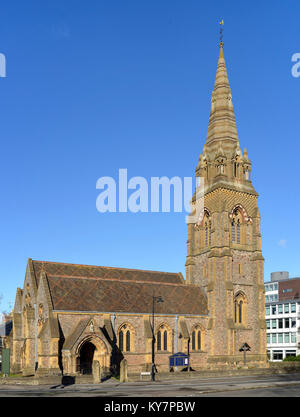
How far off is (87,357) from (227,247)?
20709mm

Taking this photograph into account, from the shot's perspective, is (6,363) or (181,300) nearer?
(6,363)

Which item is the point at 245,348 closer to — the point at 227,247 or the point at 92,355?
the point at 227,247

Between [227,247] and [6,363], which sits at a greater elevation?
[227,247]

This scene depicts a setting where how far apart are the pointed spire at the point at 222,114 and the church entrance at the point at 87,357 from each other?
31558 mm

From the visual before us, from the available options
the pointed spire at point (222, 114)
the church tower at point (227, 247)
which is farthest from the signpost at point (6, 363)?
the pointed spire at point (222, 114)

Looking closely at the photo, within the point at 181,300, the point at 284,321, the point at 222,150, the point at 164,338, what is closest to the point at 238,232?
the point at 222,150

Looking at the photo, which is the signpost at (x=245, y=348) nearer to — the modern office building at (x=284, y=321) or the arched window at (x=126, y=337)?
the arched window at (x=126, y=337)

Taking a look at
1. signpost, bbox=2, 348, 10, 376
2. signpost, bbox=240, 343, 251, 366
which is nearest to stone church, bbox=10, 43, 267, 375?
signpost, bbox=240, 343, 251, 366

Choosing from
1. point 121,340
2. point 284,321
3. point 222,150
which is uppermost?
point 222,150

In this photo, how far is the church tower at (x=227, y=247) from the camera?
2192 inches

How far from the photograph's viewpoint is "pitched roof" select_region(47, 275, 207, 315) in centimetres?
4931

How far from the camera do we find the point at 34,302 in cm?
5150

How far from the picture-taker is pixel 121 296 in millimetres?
52812
